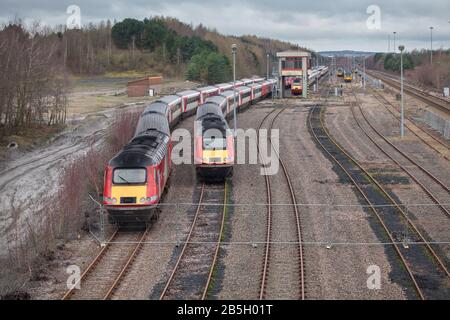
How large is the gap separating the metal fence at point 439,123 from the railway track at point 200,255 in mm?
21759

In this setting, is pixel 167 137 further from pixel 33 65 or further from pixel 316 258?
pixel 33 65

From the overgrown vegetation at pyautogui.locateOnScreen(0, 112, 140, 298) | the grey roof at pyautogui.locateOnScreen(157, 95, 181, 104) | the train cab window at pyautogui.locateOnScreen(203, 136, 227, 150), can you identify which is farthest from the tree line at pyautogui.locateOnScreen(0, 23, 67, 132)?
A: the train cab window at pyautogui.locateOnScreen(203, 136, 227, 150)

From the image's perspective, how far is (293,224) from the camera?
23516mm

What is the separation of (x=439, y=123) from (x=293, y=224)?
86.6 feet

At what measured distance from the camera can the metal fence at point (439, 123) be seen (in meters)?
43.2

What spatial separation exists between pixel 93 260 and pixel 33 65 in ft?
110

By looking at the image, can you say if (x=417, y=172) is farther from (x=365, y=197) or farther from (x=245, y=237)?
(x=245, y=237)

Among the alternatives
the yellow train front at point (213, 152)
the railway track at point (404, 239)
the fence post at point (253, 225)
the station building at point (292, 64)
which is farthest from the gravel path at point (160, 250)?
the station building at point (292, 64)

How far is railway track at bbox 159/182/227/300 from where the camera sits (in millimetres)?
17453

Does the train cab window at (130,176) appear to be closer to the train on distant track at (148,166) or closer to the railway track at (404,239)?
the train on distant track at (148,166)

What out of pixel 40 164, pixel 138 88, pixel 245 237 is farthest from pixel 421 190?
pixel 138 88

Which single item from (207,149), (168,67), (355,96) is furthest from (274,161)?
(168,67)

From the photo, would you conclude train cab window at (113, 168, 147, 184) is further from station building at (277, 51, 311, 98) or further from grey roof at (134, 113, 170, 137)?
station building at (277, 51, 311, 98)

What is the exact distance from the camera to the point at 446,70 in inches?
3903
